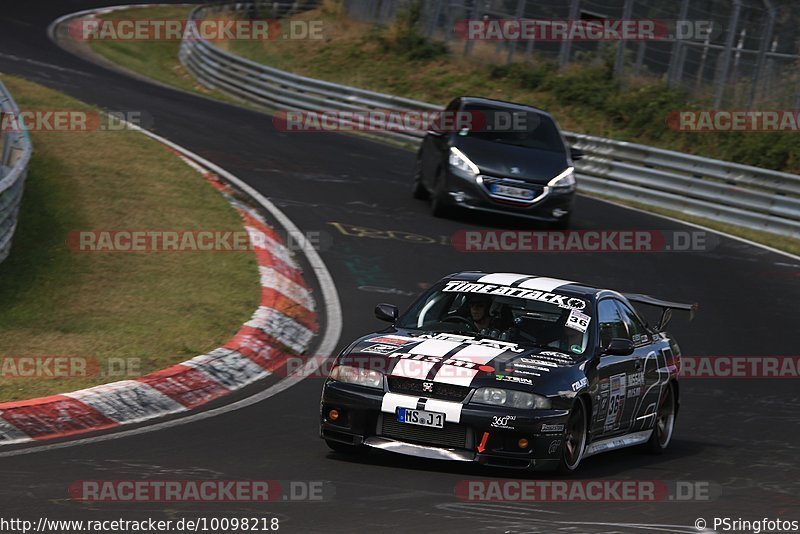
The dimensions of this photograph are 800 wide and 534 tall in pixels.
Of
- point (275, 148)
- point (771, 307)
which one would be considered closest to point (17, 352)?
point (771, 307)

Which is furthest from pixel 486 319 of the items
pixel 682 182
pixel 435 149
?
pixel 682 182

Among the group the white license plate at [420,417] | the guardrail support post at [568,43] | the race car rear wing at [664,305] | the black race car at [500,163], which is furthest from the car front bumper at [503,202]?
the guardrail support post at [568,43]

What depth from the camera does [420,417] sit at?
25.9 ft

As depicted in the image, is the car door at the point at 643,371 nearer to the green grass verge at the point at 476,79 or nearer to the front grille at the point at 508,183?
the front grille at the point at 508,183

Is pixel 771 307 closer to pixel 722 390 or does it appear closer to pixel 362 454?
pixel 722 390

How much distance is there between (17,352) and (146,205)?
5.86m

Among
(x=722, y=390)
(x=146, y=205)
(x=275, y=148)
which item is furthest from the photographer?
(x=275, y=148)

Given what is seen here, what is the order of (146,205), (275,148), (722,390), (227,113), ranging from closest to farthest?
(722,390), (146,205), (275,148), (227,113)

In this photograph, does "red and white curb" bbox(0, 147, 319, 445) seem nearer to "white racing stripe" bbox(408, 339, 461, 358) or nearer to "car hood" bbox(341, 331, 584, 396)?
"car hood" bbox(341, 331, 584, 396)

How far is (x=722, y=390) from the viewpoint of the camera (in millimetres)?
11992

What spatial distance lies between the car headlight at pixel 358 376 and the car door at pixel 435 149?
10562mm

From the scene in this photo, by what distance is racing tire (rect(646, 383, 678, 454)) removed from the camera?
9789 mm

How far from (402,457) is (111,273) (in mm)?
5554

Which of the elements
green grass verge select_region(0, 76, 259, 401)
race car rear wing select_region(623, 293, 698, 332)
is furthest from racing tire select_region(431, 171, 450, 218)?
race car rear wing select_region(623, 293, 698, 332)
